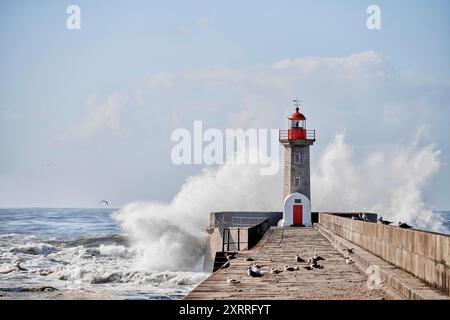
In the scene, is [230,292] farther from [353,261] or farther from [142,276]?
A: [142,276]

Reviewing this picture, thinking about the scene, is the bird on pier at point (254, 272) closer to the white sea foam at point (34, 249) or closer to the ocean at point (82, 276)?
the ocean at point (82, 276)

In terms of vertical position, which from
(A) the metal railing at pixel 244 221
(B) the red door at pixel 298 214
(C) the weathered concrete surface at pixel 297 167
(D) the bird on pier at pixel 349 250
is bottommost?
(A) the metal railing at pixel 244 221

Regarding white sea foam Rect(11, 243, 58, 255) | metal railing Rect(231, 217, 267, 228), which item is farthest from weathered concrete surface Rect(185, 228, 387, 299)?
white sea foam Rect(11, 243, 58, 255)

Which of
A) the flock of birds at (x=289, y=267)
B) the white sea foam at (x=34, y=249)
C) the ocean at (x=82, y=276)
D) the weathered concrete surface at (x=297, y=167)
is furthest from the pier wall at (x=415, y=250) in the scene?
the white sea foam at (x=34, y=249)

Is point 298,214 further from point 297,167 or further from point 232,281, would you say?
point 232,281

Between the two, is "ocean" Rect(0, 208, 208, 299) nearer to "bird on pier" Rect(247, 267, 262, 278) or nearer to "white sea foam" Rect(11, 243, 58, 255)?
"white sea foam" Rect(11, 243, 58, 255)

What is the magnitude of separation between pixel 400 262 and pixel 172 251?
2875cm

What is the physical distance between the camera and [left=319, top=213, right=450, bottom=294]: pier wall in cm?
734

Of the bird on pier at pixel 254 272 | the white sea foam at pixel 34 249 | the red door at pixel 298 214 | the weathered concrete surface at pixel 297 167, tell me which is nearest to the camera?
the bird on pier at pixel 254 272

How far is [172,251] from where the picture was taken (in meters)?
37.8

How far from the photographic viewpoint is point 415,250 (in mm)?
8742

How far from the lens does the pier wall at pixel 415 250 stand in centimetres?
734
